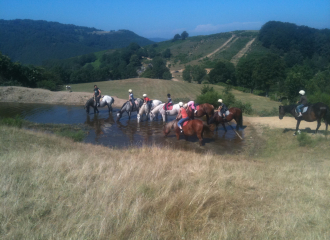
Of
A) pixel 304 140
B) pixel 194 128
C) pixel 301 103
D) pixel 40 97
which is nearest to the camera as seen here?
pixel 304 140

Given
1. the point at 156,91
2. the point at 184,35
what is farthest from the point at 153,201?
the point at 184,35

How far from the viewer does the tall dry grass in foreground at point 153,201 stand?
3869mm

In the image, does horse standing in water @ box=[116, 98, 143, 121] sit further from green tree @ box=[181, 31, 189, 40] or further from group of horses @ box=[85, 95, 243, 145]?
green tree @ box=[181, 31, 189, 40]

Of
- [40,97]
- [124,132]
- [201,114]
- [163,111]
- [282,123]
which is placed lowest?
[124,132]

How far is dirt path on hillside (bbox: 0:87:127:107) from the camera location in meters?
26.3

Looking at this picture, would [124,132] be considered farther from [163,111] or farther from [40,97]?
[40,97]

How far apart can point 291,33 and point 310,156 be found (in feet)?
395

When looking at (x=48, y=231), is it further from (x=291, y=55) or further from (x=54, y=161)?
(x=291, y=55)

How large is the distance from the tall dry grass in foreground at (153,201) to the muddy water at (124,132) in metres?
5.82

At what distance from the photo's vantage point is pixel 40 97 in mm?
27047

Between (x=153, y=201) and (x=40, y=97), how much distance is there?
26.8m

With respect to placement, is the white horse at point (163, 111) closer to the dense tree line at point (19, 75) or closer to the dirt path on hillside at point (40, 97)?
the dirt path on hillside at point (40, 97)

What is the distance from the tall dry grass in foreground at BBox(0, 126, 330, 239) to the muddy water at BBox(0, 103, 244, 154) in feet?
19.1

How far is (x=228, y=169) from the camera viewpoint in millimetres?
7453
